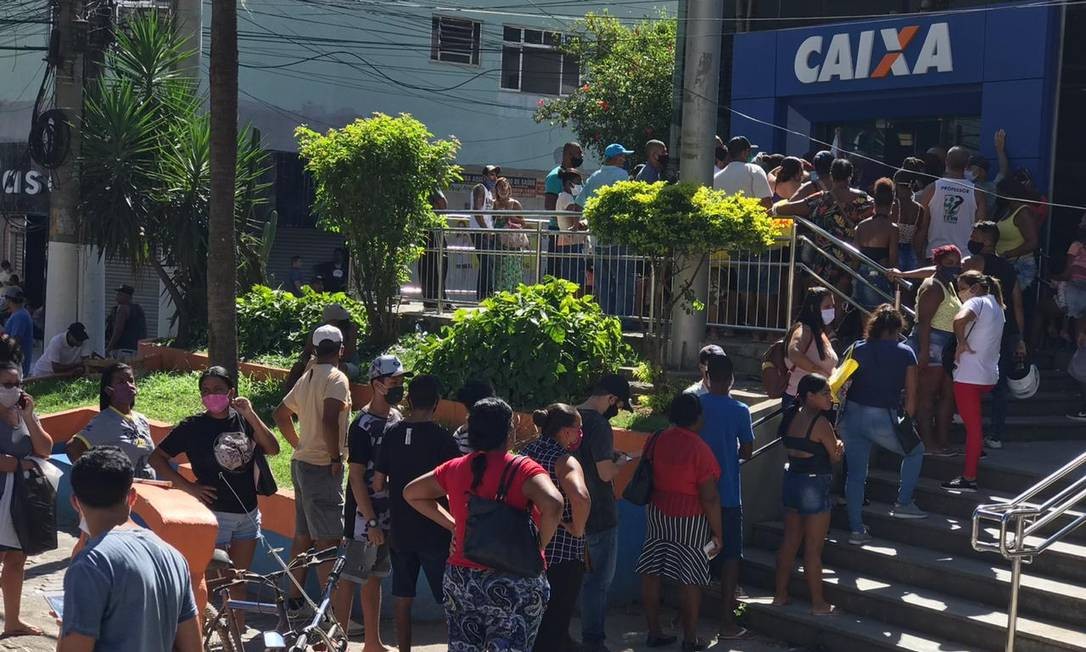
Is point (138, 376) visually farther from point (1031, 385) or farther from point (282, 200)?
point (282, 200)

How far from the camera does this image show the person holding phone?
7496 millimetres

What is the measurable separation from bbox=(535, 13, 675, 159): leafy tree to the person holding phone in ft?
56.7

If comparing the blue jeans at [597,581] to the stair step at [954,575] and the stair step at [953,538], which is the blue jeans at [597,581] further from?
the stair step at [953,538]

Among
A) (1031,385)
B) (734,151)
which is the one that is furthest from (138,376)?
(1031,385)

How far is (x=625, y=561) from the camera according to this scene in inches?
360

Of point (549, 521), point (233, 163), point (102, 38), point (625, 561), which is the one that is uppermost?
point (102, 38)

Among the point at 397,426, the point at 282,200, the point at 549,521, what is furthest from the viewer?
the point at 282,200

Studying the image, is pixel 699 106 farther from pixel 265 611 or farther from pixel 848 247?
pixel 265 611

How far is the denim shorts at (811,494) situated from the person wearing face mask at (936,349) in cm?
169

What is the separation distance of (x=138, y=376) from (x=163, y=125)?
11.0 feet

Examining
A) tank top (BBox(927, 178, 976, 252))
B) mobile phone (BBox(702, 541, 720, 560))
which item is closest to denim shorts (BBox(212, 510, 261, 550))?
mobile phone (BBox(702, 541, 720, 560))

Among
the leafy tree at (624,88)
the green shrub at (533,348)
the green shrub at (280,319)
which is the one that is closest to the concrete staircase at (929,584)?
the green shrub at (533,348)

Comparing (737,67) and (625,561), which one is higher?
(737,67)

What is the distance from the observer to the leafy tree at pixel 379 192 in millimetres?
13188
